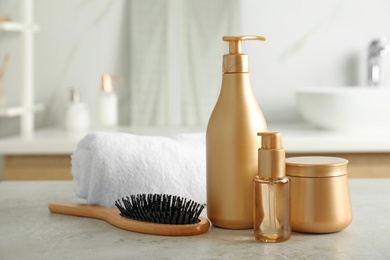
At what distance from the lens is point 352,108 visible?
2.18 m

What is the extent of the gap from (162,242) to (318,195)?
0.21 metres

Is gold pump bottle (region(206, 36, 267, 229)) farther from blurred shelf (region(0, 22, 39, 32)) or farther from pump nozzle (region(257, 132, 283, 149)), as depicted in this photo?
blurred shelf (region(0, 22, 39, 32))

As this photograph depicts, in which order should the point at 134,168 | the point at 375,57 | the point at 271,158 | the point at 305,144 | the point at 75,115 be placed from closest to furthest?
the point at 271,158, the point at 134,168, the point at 305,144, the point at 75,115, the point at 375,57

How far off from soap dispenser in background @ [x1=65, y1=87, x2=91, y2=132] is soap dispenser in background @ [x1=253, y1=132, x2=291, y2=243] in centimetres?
178

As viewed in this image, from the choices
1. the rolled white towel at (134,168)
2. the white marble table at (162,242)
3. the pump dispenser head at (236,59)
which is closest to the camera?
the white marble table at (162,242)

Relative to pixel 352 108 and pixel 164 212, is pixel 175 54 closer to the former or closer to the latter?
pixel 352 108

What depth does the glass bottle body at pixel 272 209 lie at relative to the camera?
76cm

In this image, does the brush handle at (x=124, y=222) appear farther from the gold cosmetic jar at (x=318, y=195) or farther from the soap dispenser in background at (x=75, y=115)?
the soap dispenser in background at (x=75, y=115)

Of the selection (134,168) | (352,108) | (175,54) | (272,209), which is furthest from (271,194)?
(175,54)

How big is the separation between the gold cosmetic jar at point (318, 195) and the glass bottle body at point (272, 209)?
1.2 inches

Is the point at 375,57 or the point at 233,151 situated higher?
the point at 375,57

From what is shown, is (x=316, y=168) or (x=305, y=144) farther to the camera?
(x=305, y=144)

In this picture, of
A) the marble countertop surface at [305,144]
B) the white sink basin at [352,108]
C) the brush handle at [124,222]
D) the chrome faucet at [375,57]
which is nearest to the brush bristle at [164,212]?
the brush handle at [124,222]

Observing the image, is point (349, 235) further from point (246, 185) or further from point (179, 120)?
point (179, 120)
